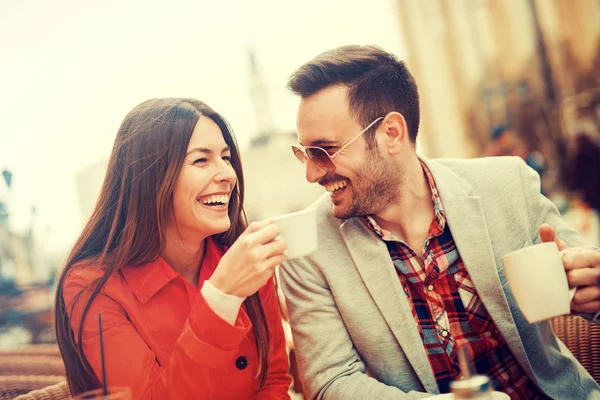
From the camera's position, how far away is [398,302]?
1.55 m

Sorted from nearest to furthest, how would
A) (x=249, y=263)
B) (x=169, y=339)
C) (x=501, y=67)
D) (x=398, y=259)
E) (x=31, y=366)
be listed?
(x=249, y=263)
(x=169, y=339)
(x=398, y=259)
(x=31, y=366)
(x=501, y=67)

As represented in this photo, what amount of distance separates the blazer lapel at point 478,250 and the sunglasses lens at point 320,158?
38 centimetres

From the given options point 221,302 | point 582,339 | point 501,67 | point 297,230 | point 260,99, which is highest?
point 260,99

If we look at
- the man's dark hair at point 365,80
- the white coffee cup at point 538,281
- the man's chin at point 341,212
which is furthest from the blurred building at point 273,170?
the white coffee cup at point 538,281

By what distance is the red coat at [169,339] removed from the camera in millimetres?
1165

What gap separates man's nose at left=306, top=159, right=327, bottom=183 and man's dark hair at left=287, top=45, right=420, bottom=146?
22 centimetres

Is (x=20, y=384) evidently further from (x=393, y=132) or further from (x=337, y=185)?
(x=393, y=132)

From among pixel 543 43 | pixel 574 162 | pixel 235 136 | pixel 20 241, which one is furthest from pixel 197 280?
pixel 543 43

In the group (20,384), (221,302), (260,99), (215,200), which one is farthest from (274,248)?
(260,99)

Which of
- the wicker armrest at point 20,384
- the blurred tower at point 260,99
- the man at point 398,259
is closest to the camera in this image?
the man at point 398,259

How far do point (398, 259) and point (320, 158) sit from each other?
1.42ft

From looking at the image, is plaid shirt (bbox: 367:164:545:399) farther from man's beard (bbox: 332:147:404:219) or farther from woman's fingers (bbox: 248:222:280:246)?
woman's fingers (bbox: 248:222:280:246)

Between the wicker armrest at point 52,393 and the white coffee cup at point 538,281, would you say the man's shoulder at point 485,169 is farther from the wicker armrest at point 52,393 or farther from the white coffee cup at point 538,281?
the wicker armrest at point 52,393

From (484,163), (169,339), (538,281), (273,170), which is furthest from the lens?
(273,170)
